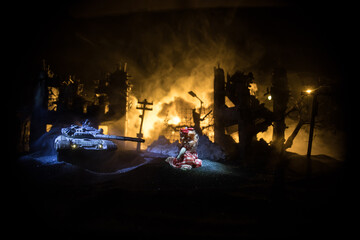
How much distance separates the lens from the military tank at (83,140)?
1206 centimetres

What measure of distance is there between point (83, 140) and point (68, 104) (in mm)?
11120

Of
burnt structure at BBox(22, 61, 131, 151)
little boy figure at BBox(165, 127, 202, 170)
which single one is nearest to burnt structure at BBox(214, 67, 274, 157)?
little boy figure at BBox(165, 127, 202, 170)

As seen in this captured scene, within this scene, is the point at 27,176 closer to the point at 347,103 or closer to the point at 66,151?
the point at 66,151

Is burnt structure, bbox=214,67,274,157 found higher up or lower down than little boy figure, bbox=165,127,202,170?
higher up

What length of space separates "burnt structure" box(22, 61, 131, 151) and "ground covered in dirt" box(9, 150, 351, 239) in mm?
12466

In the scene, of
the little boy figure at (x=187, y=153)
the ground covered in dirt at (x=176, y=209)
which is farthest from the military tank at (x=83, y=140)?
the ground covered in dirt at (x=176, y=209)

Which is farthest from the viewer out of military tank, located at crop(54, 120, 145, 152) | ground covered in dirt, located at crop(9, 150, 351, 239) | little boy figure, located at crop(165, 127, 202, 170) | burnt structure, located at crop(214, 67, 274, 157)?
burnt structure, located at crop(214, 67, 274, 157)

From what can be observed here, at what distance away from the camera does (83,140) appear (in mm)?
12789

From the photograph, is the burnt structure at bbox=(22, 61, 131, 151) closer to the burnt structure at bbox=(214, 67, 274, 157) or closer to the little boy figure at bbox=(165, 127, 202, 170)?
the little boy figure at bbox=(165, 127, 202, 170)

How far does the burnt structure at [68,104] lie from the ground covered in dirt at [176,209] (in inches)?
491

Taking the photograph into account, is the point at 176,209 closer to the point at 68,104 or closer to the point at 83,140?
the point at 83,140

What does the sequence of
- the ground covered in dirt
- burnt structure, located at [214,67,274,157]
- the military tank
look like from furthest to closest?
burnt structure, located at [214,67,274,157] < the military tank < the ground covered in dirt

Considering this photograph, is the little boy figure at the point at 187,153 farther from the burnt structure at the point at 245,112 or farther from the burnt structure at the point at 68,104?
the burnt structure at the point at 68,104

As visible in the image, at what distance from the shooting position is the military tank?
12062 mm
